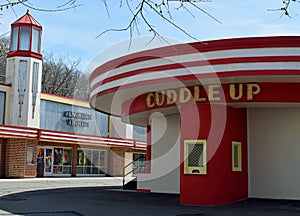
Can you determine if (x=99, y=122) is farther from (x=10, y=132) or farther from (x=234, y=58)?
(x=234, y=58)

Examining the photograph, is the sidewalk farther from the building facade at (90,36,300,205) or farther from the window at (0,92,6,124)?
the building facade at (90,36,300,205)

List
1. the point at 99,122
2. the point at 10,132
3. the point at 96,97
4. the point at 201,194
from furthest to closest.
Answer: the point at 99,122 → the point at 10,132 → the point at 96,97 → the point at 201,194

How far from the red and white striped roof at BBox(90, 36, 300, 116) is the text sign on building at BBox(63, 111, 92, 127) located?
19.9 meters

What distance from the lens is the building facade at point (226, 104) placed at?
11055 millimetres

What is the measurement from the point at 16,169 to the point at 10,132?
109 inches

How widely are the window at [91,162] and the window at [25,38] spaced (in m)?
8.71

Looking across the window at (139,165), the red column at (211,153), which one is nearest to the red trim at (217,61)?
the red column at (211,153)

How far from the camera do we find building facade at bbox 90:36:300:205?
11.1m

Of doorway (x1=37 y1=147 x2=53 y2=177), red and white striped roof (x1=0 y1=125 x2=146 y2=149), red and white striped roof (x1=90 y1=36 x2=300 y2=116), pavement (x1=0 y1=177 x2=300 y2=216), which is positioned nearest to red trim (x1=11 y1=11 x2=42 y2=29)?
red and white striped roof (x1=0 y1=125 x2=146 y2=149)

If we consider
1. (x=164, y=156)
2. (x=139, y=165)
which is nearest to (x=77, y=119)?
(x=139, y=165)

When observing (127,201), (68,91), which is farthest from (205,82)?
(68,91)

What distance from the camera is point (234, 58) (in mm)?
11094

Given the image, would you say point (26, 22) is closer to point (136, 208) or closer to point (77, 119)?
point (77, 119)

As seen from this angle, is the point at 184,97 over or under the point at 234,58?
under
